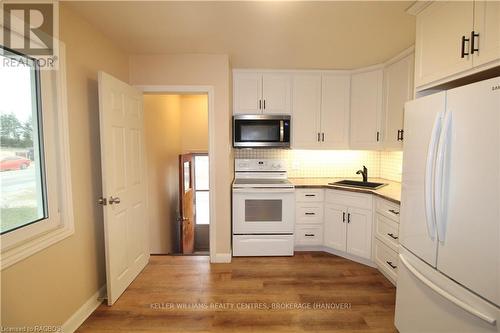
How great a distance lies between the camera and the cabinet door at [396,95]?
8.07 feet

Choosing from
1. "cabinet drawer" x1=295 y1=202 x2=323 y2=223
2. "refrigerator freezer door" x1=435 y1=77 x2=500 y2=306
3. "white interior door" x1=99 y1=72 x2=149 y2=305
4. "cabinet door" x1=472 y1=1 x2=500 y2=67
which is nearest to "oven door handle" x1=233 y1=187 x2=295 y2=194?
"cabinet drawer" x1=295 y1=202 x2=323 y2=223

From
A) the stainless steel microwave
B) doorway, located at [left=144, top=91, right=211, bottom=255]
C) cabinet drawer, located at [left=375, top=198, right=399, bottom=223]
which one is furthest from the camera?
doorway, located at [left=144, top=91, right=211, bottom=255]

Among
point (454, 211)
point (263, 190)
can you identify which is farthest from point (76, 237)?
point (454, 211)

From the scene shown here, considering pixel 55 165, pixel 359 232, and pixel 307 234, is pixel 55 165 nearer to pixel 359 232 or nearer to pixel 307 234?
pixel 307 234

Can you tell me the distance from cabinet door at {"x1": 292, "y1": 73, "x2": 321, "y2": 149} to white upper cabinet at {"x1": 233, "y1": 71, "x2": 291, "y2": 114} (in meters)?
0.13

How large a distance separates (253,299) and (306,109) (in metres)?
2.31

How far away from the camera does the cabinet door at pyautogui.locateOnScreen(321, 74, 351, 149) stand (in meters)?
3.16

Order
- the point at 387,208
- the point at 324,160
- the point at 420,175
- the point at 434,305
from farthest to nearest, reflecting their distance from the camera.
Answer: the point at 324,160 → the point at 387,208 → the point at 420,175 → the point at 434,305

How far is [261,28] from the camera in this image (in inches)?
80.2

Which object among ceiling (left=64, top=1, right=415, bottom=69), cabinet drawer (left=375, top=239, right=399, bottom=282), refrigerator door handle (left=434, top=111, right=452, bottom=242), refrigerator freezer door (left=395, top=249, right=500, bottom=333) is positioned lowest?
cabinet drawer (left=375, top=239, right=399, bottom=282)

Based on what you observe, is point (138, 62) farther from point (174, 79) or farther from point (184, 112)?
point (184, 112)

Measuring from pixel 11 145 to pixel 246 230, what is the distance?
2226mm

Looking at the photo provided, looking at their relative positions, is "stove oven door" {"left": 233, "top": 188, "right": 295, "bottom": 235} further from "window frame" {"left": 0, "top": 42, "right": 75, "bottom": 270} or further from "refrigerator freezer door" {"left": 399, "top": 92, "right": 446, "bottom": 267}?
"window frame" {"left": 0, "top": 42, "right": 75, "bottom": 270}

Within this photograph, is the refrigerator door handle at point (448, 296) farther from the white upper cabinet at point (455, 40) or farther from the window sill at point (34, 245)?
the window sill at point (34, 245)
